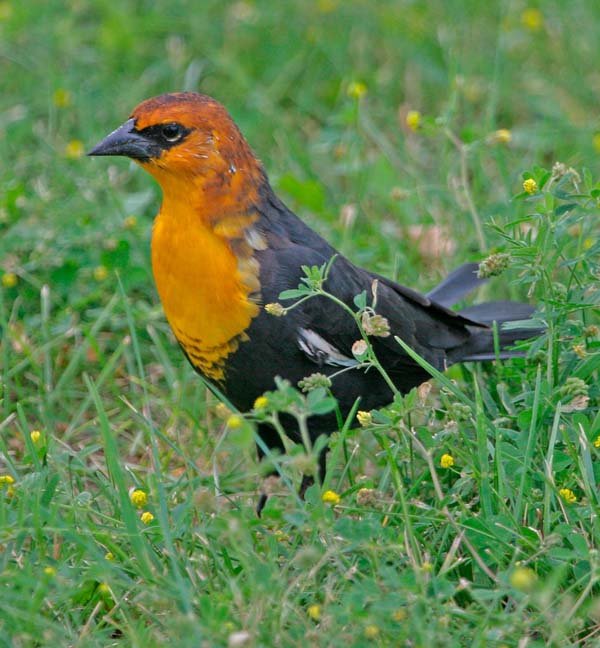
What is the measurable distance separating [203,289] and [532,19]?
364cm

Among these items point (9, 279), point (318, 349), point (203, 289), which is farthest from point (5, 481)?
point (9, 279)

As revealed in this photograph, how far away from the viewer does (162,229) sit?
3650 mm

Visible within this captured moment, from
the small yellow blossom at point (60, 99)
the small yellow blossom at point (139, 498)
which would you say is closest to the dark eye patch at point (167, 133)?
the small yellow blossom at point (139, 498)

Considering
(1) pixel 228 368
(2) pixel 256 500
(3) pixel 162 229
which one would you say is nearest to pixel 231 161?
(3) pixel 162 229

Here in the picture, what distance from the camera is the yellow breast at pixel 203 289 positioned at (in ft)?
11.4

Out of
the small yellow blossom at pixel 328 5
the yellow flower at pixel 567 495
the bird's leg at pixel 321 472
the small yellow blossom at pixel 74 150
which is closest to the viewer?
the yellow flower at pixel 567 495

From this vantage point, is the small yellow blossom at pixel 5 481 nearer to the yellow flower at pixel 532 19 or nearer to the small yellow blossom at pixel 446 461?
the small yellow blossom at pixel 446 461

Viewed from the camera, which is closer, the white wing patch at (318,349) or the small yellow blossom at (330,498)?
the small yellow blossom at (330,498)

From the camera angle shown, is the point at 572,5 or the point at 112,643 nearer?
the point at 112,643

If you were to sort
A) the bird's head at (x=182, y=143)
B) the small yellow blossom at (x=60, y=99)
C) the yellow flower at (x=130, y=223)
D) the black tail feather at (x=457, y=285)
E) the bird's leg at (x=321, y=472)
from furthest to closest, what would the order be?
the small yellow blossom at (x=60, y=99), the yellow flower at (x=130, y=223), the black tail feather at (x=457, y=285), the bird's leg at (x=321, y=472), the bird's head at (x=182, y=143)

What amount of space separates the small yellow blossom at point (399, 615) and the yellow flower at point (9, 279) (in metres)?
2.46

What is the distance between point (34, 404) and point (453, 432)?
1.72 metres

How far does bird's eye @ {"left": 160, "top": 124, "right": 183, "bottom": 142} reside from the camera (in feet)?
11.9

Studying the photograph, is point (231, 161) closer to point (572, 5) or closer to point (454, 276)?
point (454, 276)
